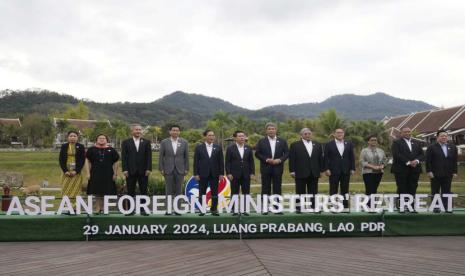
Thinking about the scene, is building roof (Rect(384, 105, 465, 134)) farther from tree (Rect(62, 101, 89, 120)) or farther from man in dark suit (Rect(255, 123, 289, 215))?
tree (Rect(62, 101, 89, 120))

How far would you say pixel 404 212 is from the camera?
6.62m

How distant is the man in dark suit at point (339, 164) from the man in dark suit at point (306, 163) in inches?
5.6

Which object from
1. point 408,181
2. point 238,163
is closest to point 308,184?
point 238,163

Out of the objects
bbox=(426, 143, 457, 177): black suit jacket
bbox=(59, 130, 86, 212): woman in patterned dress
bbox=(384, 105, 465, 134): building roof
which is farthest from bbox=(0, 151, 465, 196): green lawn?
bbox=(59, 130, 86, 212): woman in patterned dress

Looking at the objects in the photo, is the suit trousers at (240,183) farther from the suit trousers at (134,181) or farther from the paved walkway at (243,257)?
the suit trousers at (134,181)

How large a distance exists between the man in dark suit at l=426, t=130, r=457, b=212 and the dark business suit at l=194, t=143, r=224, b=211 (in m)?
3.43

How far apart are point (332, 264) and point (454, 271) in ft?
3.86

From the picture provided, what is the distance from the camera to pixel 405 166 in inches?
288

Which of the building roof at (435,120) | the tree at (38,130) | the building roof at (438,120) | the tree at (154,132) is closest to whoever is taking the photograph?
the building roof at (438,120)

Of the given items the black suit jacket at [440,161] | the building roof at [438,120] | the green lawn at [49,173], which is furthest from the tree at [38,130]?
the black suit jacket at [440,161]

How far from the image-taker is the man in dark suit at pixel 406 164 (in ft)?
24.0

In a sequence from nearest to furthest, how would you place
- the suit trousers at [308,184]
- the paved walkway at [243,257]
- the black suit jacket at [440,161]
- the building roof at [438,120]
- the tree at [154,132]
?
the paved walkway at [243,257]
the suit trousers at [308,184]
the black suit jacket at [440,161]
the building roof at [438,120]
the tree at [154,132]

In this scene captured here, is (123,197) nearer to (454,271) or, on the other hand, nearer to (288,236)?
(288,236)

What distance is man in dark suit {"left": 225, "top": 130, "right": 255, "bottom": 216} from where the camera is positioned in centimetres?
695
